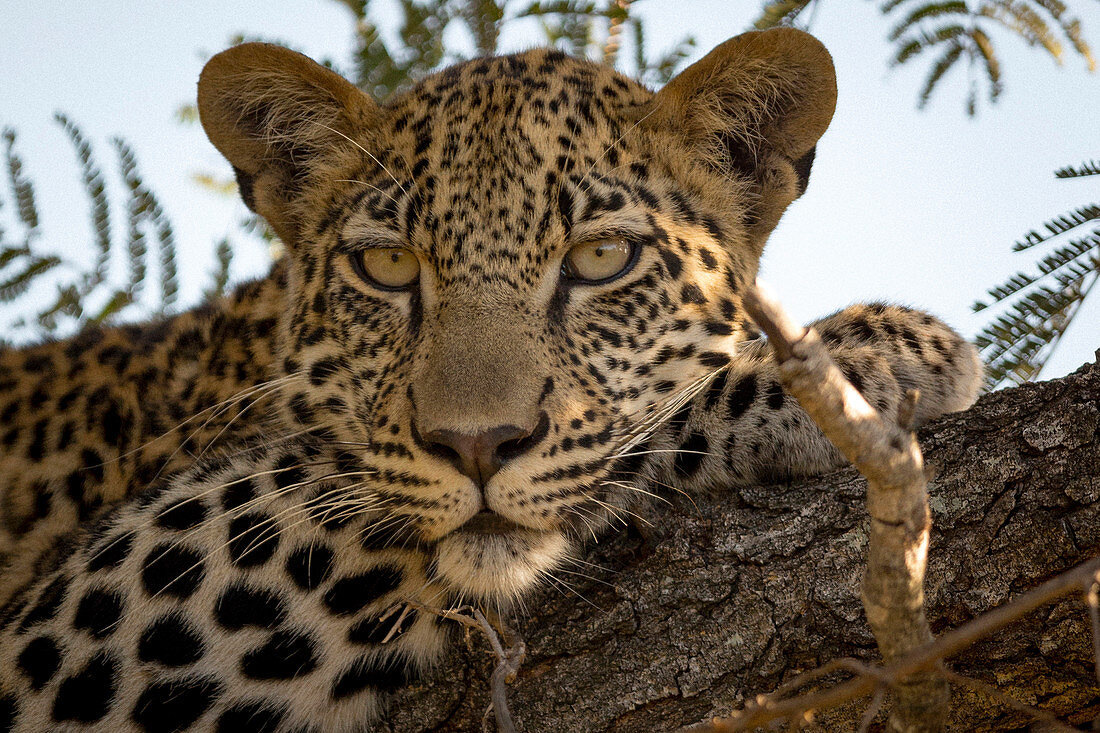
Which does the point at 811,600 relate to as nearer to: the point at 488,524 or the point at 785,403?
the point at 785,403

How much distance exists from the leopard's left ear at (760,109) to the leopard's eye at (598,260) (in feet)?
2.33

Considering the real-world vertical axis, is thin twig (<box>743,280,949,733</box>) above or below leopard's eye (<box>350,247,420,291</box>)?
below

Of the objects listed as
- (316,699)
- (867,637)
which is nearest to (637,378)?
(867,637)

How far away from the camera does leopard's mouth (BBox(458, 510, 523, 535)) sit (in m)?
3.54

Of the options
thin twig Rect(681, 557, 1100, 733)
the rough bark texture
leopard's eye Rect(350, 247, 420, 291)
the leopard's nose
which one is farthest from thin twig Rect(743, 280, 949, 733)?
leopard's eye Rect(350, 247, 420, 291)

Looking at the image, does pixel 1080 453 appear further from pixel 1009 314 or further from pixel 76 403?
pixel 76 403

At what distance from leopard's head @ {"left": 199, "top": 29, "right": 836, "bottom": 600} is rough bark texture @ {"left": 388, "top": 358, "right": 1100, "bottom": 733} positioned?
33 centimetres

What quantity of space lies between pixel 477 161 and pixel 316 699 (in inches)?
86.1

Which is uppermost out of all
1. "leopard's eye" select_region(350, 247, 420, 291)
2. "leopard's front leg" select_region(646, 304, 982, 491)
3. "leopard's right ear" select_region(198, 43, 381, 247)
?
"leopard's right ear" select_region(198, 43, 381, 247)

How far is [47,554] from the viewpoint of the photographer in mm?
4816

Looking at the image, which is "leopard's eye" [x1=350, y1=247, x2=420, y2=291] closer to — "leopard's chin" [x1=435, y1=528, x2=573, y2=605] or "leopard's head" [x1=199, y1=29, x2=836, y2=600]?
"leopard's head" [x1=199, y1=29, x2=836, y2=600]

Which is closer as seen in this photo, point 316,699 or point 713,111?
point 316,699

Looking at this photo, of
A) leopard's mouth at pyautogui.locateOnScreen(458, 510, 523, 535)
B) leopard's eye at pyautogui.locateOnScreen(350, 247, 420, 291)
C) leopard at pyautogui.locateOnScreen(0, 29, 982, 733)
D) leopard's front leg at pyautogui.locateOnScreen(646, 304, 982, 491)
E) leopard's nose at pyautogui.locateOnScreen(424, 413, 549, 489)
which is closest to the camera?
leopard's nose at pyautogui.locateOnScreen(424, 413, 549, 489)

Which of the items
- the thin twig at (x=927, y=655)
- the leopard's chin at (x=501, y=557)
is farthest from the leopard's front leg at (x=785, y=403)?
the thin twig at (x=927, y=655)
